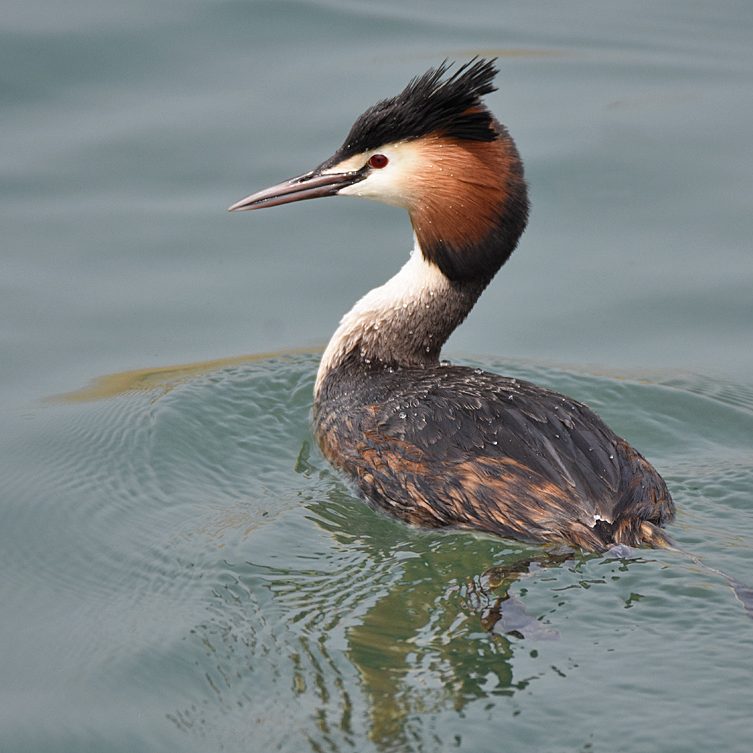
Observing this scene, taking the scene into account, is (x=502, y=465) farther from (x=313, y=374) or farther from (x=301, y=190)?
(x=313, y=374)

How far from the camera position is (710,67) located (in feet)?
34.7

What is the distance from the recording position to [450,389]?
6199 mm

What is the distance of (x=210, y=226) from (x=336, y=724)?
4850 mm

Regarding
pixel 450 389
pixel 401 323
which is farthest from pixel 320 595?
pixel 401 323

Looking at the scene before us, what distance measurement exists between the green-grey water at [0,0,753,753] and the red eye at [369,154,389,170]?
138cm

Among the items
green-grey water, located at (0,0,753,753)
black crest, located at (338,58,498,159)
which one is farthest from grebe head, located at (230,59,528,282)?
green-grey water, located at (0,0,753,753)

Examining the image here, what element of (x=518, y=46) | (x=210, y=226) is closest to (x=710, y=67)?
(x=518, y=46)

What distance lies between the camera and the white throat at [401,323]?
688cm

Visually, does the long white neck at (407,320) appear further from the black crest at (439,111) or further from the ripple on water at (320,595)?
the black crest at (439,111)

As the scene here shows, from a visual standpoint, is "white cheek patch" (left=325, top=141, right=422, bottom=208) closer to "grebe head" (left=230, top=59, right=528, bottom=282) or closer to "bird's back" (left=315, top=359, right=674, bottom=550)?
"grebe head" (left=230, top=59, right=528, bottom=282)

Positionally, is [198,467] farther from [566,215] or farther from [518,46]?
[518,46]

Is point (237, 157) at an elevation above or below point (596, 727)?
above

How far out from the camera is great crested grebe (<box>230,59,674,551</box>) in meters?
5.66

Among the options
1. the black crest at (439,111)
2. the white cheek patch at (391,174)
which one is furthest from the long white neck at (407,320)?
the black crest at (439,111)
